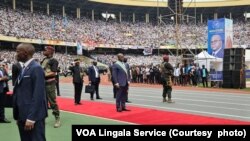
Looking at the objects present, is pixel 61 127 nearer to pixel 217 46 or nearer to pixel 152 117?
pixel 152 117

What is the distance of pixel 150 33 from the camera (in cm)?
7925

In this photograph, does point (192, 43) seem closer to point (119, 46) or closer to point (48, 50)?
point (119, 46)

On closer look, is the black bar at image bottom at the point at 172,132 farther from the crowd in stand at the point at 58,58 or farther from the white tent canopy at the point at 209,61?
the crowd in stand at the point at 58,58

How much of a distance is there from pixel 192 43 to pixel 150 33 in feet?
34.1

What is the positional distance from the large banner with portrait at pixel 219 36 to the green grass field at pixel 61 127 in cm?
2300

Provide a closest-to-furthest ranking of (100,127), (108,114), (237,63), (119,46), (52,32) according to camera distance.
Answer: (100,127)
(108,114)
(237,63)
(52,32)
(119,46)

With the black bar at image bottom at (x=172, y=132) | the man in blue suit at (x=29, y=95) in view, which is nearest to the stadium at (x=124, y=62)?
the man in blue suit at (x=29, y=95)

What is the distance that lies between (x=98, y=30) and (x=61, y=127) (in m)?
65.5

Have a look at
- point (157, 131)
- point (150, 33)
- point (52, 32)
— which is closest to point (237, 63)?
point (157, 131)

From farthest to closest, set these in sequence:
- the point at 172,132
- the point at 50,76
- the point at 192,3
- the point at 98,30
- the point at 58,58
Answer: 1. the point at 192,3
2. the point at 98,30
3. the point at 58,58
4. the point at 50,76
5. the point at 172,132

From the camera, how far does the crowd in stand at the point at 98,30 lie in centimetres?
5938

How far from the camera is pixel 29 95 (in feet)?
17.6

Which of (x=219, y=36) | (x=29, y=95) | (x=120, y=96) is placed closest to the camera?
(x=29, y=95)

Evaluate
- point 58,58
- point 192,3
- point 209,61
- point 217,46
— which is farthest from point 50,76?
point 192,3
